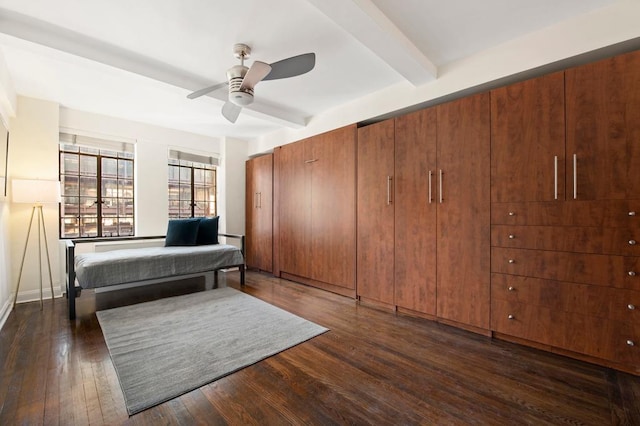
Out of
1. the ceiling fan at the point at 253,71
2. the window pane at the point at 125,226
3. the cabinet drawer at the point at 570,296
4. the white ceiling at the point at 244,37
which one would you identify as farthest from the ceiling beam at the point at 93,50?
the cabinet drawer at the point at 570,296

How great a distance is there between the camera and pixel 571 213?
2068mm

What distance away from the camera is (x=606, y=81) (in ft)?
6.40

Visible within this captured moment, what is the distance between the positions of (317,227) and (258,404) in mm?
2596

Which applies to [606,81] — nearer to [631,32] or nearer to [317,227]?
[631,32]

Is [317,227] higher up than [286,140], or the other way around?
[286,140]

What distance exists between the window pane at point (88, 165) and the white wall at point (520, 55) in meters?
3.86

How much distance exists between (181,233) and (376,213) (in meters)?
2.99

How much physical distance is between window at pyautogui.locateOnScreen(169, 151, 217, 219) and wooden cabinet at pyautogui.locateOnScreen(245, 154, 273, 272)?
0.70 m

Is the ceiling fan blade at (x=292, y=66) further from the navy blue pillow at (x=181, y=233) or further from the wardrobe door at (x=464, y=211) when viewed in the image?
the navy blue pillow at (x=181, y=233)

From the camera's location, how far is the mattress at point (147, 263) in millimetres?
3035

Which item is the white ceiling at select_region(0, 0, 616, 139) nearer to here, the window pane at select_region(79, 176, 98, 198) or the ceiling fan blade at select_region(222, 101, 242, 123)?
the ceiling fan blade at select_region(222, 101, 242, 123)

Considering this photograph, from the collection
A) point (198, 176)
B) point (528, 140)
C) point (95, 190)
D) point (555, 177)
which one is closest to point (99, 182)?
point (95, 190)

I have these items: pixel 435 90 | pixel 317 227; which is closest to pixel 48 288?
pixel 317 227

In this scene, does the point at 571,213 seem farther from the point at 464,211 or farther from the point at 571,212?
the point at 464,211
